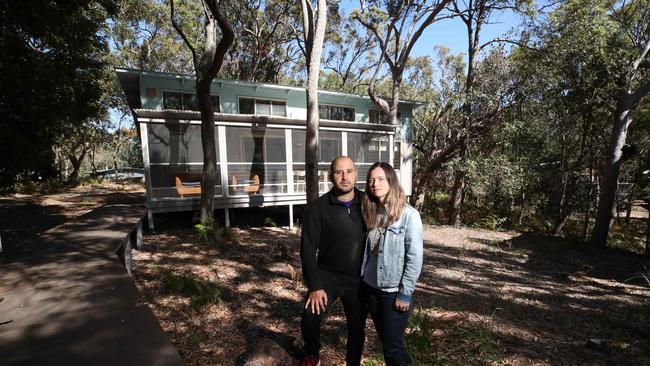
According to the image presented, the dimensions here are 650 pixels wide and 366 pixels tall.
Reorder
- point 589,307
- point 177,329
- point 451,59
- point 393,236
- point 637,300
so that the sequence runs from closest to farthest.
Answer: point 393,236 < point 177,329 < point 589,307 < point 637,300 < point 451,59

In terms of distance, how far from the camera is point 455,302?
16.9ft

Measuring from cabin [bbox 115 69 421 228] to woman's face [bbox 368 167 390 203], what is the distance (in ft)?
27.4

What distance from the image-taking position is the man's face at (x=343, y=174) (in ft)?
7.99

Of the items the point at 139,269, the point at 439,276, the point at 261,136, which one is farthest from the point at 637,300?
the point at 261,136

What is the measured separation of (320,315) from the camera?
2453 millimetres

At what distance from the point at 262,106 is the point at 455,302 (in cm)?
1157

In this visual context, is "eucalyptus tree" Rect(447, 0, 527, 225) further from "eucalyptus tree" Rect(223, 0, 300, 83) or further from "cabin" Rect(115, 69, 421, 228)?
"eucalyptus tree" Rect(223, 0, 300, 83)

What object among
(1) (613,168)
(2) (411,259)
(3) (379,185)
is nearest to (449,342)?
(2) (411,259)

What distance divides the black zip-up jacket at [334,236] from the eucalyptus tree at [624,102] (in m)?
12.0

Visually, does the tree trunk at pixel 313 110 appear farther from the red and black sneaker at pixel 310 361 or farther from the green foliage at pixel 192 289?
the red and black sneaker at pixel 310 361

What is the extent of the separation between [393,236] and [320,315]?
88cm

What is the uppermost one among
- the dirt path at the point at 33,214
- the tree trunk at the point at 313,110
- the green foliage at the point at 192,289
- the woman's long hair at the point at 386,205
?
the tree trunk at the point at 313,110

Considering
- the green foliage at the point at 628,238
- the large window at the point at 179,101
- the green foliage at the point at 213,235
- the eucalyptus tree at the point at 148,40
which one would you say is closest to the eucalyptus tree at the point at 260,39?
the eucalyptus tree at the point at 148,40

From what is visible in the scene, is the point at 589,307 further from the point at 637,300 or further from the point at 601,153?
the point at 601,153
